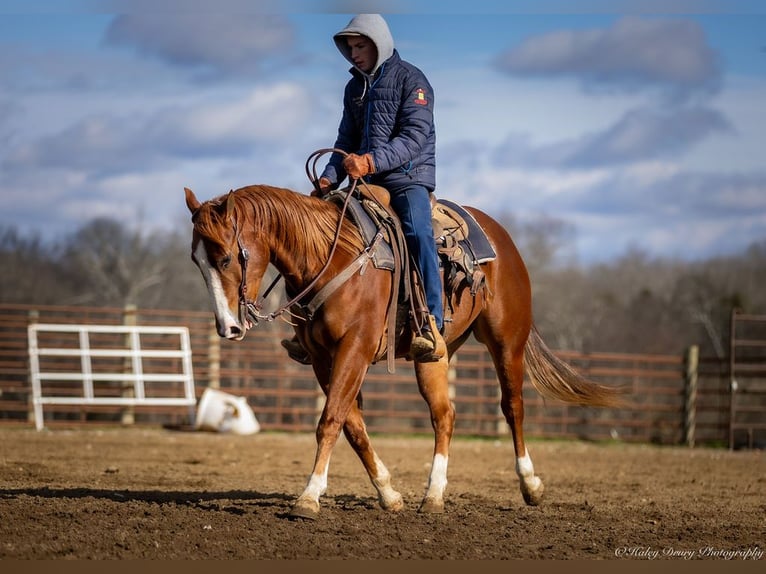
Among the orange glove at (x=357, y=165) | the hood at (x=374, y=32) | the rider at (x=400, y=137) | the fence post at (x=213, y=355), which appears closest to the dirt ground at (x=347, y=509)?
the rider at (x=400, y=137)

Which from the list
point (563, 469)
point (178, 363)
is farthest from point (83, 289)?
point (563, 469)

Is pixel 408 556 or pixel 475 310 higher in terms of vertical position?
pixel 475 310

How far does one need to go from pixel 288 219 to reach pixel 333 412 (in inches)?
45.2

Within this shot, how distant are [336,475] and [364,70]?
4455 mm

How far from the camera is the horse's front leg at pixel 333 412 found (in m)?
5.39

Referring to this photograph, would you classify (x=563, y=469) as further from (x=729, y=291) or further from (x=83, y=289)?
(x=729, y=291)

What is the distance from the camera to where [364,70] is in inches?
242

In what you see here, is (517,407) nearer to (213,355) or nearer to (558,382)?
(558,382)

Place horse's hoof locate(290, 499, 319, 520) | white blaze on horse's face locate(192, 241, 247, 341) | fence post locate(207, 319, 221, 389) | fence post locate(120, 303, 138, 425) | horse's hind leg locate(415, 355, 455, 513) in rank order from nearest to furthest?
white blaze on horse's face locate(192, 241, 247, 341) < horse's hoof locate(290, 499, 319, 520) < horse's hind leg locate(415, 355, 455, 513) < fence post locate(120, 303, 138, 425) < fence post locate(207, 319, 221, 389)

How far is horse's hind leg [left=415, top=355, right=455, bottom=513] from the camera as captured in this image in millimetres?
6125

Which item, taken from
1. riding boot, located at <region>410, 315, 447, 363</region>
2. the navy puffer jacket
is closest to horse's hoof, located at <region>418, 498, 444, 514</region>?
riding boot, located at <region>410, 315, 447, 363</region>

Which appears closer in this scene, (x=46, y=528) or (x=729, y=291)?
(x=46, y=528)

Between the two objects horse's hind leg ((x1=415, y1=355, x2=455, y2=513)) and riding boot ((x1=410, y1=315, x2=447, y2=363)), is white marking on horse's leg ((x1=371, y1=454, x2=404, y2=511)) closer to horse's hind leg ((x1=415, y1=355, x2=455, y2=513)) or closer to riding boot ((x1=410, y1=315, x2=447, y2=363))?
horse's hind leg ((x1=415, y1=355, x2=455, y2=513))

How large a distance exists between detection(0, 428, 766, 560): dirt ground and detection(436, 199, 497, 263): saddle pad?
1717 millimetres
